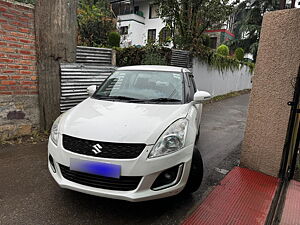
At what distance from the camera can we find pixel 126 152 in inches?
71.4

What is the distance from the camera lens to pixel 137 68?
11.2 feet

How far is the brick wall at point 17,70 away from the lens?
3430 mm

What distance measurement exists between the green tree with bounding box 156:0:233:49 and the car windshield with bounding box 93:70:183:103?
6.21m

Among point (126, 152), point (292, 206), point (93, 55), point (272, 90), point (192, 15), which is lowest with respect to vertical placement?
point (292, 206)

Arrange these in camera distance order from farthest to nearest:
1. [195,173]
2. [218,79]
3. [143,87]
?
[218,79] < [143,87] < [195,173]

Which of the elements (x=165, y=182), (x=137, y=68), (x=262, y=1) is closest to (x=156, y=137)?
(x=165, y=182)

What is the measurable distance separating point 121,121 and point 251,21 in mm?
22841

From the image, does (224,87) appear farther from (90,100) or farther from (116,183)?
(116,183)

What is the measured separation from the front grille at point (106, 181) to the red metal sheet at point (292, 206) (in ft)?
Result: 5.27

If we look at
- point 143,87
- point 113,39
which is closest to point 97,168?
point 143,87

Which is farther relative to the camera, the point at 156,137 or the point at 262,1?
the point at 262,1

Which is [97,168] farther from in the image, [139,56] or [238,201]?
[139,56]

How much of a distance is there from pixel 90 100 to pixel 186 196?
174 cm

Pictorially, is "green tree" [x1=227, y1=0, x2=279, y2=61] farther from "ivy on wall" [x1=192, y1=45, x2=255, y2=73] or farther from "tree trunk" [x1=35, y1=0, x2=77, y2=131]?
"tree trunk" [x1=35, y1=0, x2=77, y2=131]
